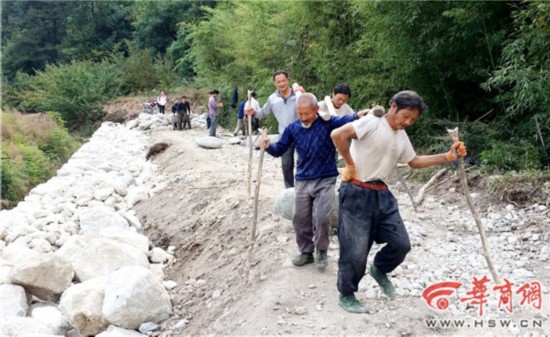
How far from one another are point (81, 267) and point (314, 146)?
3.18m

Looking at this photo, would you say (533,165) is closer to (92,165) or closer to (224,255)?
(224,255)

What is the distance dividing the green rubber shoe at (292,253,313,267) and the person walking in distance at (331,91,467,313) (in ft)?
2.68

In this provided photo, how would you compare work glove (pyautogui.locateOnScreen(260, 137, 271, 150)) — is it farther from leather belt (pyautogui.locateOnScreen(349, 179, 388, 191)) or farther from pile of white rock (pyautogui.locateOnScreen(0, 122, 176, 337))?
pile of white rock (pyautogui.locateOnScreen(0, 122, 176, 337))

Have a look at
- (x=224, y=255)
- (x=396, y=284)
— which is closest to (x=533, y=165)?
(x=396, y=284)

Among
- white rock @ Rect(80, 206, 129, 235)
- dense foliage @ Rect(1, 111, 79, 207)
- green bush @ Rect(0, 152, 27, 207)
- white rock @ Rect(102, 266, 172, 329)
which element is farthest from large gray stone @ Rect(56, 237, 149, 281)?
green bush @ Rect(0, 152, 27, 207)

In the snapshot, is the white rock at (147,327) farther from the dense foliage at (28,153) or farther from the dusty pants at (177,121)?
the dusty pants at (177,121)

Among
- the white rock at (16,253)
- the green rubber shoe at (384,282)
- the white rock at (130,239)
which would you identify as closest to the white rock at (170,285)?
the white rock at (130,239)

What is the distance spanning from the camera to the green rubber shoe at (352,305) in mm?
3523

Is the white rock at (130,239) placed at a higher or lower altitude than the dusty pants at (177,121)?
lower

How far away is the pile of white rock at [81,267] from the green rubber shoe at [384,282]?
2030 mm

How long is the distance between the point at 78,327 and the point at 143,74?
29.9m

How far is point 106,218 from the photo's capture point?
7297 mm

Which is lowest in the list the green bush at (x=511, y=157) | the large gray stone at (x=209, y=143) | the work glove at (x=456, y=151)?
the large gray stone at (x=209, y=143)

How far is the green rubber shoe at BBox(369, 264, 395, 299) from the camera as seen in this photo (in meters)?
3.70
